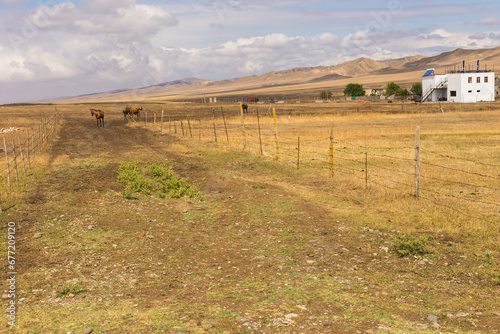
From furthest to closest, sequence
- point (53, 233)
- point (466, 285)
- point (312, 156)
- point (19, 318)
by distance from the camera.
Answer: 1. point (312, 156)
2. point (53, 233)
3. point (466, 285)
4. point (19, 318)

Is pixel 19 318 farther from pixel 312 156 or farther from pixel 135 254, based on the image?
pixel 312 156

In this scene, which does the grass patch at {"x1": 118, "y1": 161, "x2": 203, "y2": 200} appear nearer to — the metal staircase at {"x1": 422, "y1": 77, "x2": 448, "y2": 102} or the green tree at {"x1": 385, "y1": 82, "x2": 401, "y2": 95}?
the metal staircase at {"x1": 422, "y1": 77, "x2": 448, "y2": 102}

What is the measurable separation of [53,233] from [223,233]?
3.97 m

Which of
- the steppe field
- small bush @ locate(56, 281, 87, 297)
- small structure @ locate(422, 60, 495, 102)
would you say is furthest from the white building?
small bush @ locate(56, 281, 87, 297)

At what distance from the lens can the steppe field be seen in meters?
6.23

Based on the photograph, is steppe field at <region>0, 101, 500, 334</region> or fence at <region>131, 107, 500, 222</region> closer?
steppe field at <region>0, 101, 500, 334</region>

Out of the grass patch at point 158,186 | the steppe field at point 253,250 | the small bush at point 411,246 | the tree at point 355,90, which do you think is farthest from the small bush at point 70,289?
the tree at point 355,90

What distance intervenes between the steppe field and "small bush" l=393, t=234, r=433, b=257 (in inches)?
1.2

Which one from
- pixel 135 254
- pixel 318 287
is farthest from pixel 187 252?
pixel 318 287

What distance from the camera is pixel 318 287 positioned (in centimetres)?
722

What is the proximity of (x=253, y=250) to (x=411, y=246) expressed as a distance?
319 centimetres

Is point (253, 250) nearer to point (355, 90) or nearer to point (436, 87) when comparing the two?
point (436, 87)

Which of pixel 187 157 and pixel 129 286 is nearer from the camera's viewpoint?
pixel 129 286

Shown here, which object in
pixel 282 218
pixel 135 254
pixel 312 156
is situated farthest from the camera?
pixel 312 156
